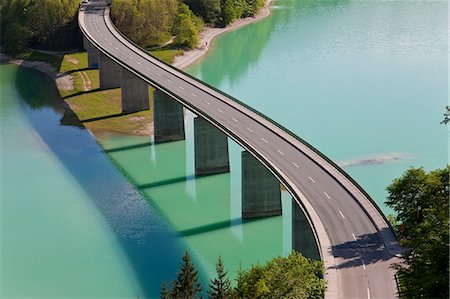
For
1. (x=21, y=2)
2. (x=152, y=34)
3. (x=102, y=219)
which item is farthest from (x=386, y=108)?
(x=21, y=2)

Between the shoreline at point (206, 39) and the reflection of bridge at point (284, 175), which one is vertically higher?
the shoreline at point (206, 39)

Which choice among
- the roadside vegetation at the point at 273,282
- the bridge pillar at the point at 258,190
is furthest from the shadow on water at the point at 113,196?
the roadside vegetation at the point at 273,282

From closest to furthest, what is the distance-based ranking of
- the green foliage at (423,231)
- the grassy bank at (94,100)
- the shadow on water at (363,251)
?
the green foliage at (423,231) < the shadow on water at (363,251) < the grassy bank at (94,100)

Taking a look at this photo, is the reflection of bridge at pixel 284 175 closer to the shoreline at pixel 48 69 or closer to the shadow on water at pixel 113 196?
the shadow on water at pixel 113 196

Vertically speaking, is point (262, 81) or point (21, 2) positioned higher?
point (21, 2)

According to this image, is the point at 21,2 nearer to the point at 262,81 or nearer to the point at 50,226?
the point at 262,81

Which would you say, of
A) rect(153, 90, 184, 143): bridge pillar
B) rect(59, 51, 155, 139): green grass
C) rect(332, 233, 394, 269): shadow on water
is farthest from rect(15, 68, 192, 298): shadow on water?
rect(332, 233, 394, 269): shadow on water

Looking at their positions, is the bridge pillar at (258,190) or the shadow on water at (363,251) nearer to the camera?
the shadow on water at (363,251)
